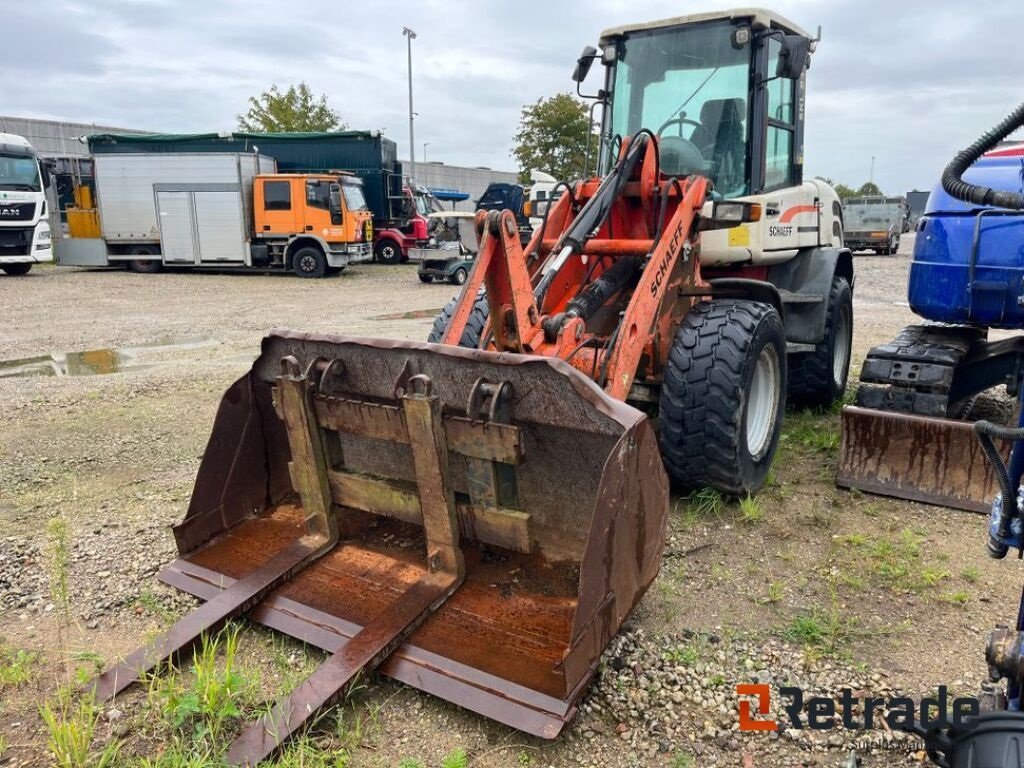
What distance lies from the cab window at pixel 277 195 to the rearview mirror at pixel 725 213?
15844 millimetres

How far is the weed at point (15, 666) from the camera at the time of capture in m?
2.70

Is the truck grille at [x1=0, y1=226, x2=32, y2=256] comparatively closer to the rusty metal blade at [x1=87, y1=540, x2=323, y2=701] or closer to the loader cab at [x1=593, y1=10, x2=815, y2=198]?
the loader cab at [x1=593, y1=10, x2=815, y2=198]

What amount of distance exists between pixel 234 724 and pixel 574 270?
289 centimetres

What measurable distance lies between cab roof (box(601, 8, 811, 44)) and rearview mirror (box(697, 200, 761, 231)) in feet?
4.64

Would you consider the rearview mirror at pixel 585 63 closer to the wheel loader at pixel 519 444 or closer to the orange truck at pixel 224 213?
the wheel loader at pixel 519 444

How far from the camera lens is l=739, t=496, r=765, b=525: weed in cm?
395

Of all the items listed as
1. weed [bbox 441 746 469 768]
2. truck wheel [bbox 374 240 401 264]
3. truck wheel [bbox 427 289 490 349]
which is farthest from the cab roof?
truck wheel [bbox 374 240 401 264]

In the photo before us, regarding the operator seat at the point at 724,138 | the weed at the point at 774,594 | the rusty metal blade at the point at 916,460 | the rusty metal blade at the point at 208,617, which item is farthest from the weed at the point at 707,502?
the operator seat at the point at 724,138

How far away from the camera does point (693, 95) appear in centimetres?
502

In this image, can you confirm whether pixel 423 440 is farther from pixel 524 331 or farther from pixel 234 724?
pixel 234 724

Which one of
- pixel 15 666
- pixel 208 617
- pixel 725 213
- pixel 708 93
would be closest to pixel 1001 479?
pixel 208 617

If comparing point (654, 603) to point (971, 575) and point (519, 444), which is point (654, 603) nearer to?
point (519, 444)

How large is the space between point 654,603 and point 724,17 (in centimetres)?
369

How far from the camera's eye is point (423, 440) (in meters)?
2.80
